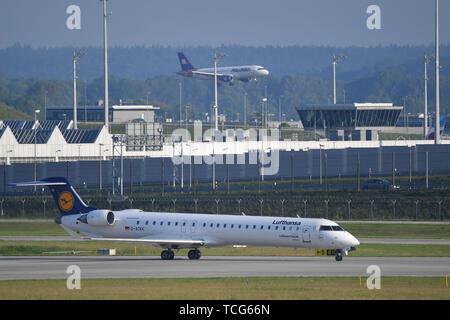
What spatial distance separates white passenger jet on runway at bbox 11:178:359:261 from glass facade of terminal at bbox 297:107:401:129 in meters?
128

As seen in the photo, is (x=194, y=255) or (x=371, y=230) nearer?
(x=194, y=255)

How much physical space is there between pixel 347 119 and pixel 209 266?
Result: 448 ft

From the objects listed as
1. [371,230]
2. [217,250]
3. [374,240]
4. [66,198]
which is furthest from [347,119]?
[66,198]

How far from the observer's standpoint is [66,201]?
6831 centimetres

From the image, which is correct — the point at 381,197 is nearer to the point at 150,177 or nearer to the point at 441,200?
the point at 441,200

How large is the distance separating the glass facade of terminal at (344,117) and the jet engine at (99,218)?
422 feet

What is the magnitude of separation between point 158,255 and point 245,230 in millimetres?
8473

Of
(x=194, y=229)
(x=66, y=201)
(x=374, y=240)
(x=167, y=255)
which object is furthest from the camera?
Answer: (x=374, y=240)
